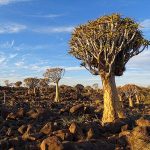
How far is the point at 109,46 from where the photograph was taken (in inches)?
668

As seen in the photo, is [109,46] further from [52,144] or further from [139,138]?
[52,144]

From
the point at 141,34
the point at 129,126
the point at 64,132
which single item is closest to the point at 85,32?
the point at 141,34

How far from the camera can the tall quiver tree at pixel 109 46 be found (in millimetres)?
16938

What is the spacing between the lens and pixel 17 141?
33.6 ft

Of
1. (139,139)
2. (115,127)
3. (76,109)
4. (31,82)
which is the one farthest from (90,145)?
(31,82)

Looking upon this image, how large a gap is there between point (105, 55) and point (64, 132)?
7.02m

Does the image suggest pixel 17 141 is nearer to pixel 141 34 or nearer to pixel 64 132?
pixel 64 132

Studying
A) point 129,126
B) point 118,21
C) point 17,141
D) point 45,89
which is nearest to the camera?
point 17,141

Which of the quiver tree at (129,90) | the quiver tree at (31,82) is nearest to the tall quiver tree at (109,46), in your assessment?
the quiver tree at (129,90)

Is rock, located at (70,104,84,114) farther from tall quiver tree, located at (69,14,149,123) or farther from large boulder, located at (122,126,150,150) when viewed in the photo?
large boulder, located at (122,126,150,150)

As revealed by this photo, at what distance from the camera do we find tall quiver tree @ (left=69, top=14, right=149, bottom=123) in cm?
1694

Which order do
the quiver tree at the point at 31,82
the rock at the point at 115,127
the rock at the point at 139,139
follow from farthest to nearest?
the quiver tree at the point at 31,82, the rock at the point at 115,127, the rock at the point at 139,139

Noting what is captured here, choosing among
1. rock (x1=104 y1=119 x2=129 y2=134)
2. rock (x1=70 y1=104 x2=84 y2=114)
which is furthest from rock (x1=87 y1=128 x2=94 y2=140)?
rock (x1=70 y1=104 x2=84 y2=114)

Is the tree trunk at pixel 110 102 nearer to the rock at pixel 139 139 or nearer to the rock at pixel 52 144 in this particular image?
the rock at pixel 139 139
